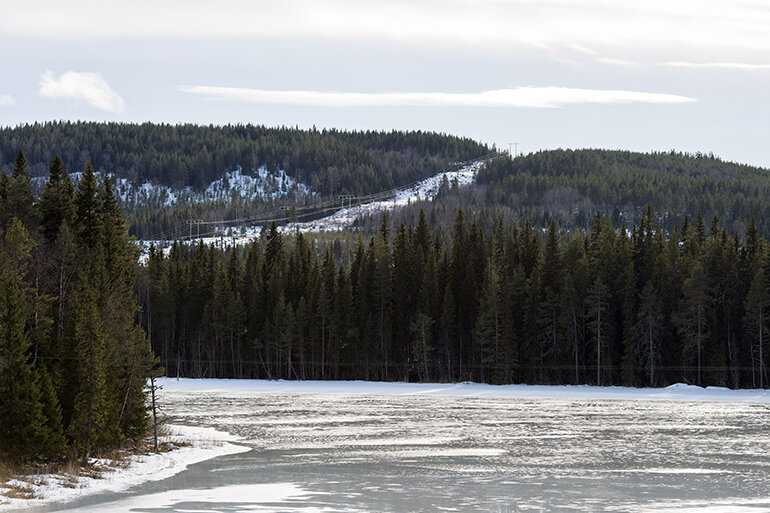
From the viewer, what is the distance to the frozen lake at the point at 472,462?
3225 cm

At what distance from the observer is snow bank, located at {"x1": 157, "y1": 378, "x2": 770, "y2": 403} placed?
92.0m

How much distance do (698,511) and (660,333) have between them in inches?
3164

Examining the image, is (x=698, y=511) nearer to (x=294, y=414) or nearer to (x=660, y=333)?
(x=294, y=414)

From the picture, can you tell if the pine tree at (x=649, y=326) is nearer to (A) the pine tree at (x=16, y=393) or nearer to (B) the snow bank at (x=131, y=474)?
(B) the snow bank at (x=131, y=474)

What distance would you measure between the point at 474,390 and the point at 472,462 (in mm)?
61201

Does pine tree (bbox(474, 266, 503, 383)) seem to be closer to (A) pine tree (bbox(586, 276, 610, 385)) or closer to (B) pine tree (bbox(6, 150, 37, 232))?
(A) pine tree (bbox(586, 276, 610, 385))

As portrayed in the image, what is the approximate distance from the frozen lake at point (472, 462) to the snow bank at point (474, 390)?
1645cm

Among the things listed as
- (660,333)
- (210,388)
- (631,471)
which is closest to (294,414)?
(631,471)

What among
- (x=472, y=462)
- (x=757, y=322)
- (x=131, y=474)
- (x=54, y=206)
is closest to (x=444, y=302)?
(x=757, y=322)

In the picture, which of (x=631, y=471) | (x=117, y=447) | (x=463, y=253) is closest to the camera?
(x=631, y=471)

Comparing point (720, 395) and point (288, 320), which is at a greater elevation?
point (288, 320)

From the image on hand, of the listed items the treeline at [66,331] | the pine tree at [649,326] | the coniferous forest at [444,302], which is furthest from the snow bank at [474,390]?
the treeline at [66,331]

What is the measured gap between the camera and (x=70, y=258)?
5222cm

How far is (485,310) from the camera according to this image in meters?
115
